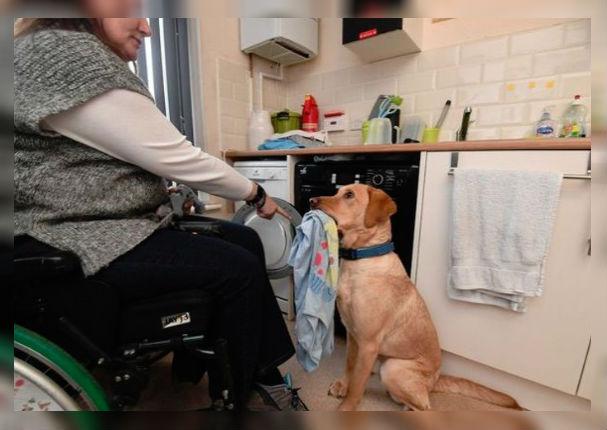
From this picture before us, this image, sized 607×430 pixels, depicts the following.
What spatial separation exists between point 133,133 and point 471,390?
A: 4.14 feet

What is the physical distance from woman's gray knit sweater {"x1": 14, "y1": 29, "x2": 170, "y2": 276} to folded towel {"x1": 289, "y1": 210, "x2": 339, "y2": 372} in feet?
1.71

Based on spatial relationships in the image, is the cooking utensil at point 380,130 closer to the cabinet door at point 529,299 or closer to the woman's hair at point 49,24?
the cabinet door at point 529,299

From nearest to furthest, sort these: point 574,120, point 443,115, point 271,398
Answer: point 271,398
point 574,120
point 443,115

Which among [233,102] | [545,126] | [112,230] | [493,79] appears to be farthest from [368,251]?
[233,102]

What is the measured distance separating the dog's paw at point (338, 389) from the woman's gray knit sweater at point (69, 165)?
90 centimetres

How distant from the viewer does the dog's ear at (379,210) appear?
95 cm

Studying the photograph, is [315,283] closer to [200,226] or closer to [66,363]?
[200,226]

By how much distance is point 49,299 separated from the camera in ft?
1.60

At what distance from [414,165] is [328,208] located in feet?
1.30

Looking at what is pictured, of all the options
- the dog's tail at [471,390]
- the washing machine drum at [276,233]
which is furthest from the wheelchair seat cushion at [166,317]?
the dog's tail at [471,390]

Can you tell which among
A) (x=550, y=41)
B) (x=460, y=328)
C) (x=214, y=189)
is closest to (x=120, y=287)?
(x=214, y=189)

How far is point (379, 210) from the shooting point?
0.95 meters

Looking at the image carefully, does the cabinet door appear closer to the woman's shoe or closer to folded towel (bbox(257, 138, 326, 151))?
the woman's shoe

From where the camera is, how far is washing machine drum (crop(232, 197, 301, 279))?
1392 millimetres
